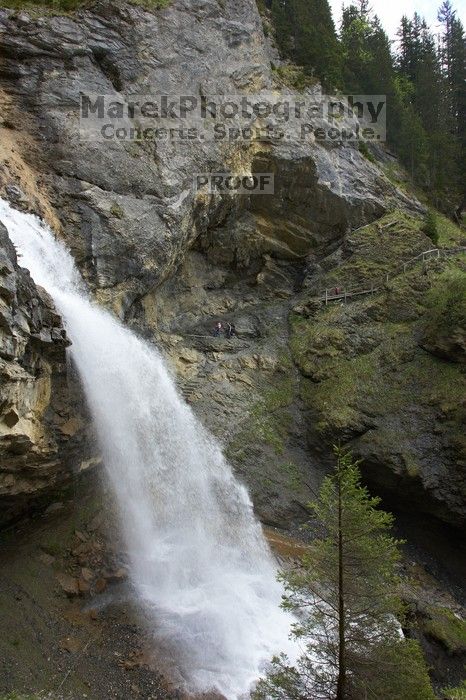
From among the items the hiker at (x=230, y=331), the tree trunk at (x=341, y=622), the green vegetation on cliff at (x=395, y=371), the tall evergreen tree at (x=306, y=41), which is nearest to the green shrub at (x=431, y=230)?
the green vegetation on cliff at (x=395, y=371)

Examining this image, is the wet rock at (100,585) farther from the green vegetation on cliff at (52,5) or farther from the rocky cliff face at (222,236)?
the green vegetation on cliff at (52,5)

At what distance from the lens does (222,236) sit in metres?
24.9

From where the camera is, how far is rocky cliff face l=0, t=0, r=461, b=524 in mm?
18625

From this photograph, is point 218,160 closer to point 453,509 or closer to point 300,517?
point 300,517

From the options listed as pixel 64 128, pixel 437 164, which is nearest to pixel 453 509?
pixel 64 128

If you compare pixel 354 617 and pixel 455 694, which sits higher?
pixel 354 617

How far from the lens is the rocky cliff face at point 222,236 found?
18.6 m

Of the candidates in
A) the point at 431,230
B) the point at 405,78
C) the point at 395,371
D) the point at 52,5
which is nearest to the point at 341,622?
the point at 395,371

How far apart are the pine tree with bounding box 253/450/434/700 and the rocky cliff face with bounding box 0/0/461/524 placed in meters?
8.01

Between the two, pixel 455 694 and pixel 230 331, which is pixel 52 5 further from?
pixel 455 694

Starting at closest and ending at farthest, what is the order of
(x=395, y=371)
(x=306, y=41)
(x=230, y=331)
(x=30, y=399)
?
(x=30, y=399) < (x=395, y=371) < (x=230, y=331) < (x=306, y=41)

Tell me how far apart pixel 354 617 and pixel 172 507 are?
728 cm

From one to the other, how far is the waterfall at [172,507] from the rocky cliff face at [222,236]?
1572mm

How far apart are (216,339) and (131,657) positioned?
46.4 ft
